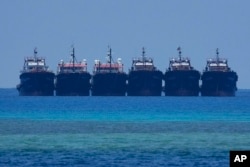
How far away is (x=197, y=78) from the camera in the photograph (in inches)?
7023

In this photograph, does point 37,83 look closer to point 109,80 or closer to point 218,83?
point 109,80

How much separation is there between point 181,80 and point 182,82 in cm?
72

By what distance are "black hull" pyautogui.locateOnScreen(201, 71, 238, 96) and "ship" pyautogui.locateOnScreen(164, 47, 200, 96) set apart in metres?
1.37

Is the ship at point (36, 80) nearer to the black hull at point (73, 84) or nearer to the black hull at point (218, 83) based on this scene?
the black hull at point (73, 84)

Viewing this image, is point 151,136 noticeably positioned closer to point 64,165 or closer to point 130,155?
point 130,155

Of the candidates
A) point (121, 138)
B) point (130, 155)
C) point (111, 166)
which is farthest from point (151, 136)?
point (111, 166)

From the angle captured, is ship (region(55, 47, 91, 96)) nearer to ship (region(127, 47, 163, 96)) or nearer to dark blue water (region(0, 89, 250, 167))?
ship (region(127, 47, 163, 96))

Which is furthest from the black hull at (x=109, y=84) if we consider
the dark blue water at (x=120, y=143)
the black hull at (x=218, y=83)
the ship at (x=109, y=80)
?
the dark blue water at (x=120, y=143)

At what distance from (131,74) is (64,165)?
130070mm

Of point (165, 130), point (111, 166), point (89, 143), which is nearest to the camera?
point (111, 166)

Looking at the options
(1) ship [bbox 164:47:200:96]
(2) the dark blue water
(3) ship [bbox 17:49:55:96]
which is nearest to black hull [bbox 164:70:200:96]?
(1) ship [bbox 164:47:200:96]

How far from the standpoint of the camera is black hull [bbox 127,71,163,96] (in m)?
176

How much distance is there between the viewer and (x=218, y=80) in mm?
177750

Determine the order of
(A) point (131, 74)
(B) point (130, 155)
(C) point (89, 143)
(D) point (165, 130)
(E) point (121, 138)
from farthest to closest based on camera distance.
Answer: (A) point (131, 74), (D) point (165, 130), (E) point (121, 138), (C) point (89, 143), (B) point (130, 155)
